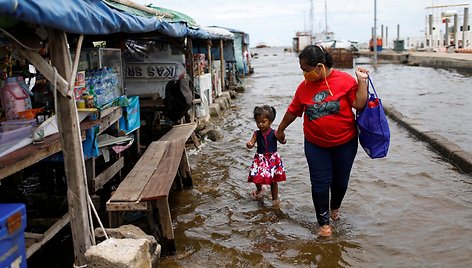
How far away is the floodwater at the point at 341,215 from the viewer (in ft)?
15.6

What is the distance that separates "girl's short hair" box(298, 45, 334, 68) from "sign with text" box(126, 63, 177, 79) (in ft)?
16.3

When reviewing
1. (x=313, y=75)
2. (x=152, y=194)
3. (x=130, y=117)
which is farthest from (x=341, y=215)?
(x=130, y=117)

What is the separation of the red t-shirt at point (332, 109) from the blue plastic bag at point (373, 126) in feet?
0.40

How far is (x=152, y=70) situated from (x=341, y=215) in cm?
498

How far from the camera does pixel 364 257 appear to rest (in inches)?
186

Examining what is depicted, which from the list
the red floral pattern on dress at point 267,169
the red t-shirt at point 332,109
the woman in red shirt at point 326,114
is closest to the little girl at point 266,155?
the red floral pattern on dress at point 267,169

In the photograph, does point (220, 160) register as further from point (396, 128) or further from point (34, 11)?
point (34, 11)

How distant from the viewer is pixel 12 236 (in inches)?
117

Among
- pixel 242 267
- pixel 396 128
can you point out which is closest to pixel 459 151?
pixel 396 128

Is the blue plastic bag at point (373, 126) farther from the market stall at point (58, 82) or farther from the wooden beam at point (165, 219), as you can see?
the market stall at point (58, 82)

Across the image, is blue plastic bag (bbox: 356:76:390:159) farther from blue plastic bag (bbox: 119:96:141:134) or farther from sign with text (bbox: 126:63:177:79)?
sign with text (bbox: 126:63:177:79)

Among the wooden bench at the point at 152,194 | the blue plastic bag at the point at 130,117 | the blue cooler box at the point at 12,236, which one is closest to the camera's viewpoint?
the blue cooler box at the point at 12,236

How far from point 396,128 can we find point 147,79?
6427mm

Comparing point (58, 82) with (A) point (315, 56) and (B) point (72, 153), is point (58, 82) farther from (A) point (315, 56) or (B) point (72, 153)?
(A) point (315, 56)
